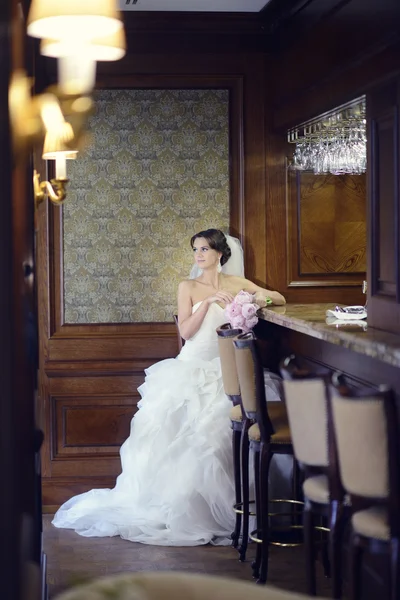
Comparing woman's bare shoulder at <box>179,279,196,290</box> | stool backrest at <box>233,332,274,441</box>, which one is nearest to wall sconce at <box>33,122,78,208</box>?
stool backrest at <box>233,332,274,441</box>

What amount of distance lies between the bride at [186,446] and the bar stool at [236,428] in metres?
0.21

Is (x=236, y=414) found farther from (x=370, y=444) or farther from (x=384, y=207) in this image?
Result: (x=370, y=444)

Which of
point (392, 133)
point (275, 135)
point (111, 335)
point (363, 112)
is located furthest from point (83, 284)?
point (392, 133)

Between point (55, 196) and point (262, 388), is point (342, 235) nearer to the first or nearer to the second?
point (262, 388)

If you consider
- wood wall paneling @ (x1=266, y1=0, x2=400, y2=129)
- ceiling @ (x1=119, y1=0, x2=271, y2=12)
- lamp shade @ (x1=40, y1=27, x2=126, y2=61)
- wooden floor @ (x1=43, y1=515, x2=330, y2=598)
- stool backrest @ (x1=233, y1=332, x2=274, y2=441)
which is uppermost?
ceiling @ (x1=119, y1=0, x2=271, y2=12)

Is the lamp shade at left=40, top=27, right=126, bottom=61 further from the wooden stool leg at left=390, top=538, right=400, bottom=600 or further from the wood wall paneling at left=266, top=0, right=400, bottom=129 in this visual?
the wood wall paneling at left=266, top=0, right=400, bottom=129

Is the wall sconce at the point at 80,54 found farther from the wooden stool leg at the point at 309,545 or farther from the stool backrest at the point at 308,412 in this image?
the wooden stool leg at the point at 309,545

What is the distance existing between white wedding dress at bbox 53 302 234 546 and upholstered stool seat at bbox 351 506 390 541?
8.06 ft

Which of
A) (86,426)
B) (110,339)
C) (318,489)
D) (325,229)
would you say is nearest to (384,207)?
A: (318,489)

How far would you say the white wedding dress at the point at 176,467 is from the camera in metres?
5.54

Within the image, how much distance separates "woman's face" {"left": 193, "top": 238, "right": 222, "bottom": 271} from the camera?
6.38m

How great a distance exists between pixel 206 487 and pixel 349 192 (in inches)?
101

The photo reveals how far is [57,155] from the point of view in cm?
421

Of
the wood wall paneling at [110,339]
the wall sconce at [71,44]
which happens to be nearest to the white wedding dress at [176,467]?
the wood wall paneling at [110,339]
